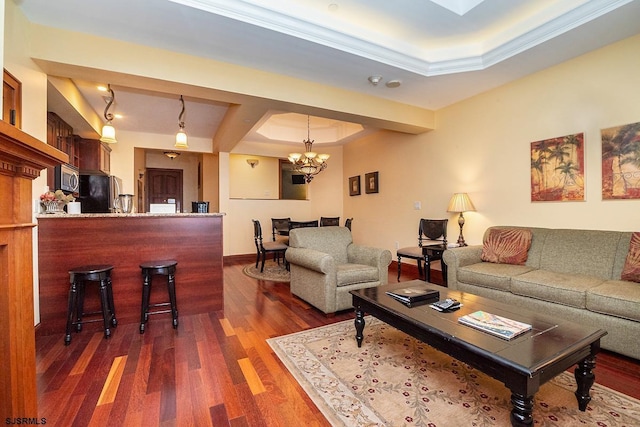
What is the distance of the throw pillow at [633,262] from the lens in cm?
239

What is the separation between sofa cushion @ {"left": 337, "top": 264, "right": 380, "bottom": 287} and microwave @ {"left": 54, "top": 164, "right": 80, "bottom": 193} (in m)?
3.41

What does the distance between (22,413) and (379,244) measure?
17.3 ft

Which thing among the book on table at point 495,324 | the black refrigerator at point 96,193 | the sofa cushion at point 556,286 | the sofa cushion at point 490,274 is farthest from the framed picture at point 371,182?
the black refrigerator at point 96,193

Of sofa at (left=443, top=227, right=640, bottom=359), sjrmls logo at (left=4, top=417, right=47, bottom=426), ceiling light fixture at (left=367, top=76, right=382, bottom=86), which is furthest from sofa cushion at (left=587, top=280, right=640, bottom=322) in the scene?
sjrmls logo at (left=4, top=417, right=47, bottom=426)

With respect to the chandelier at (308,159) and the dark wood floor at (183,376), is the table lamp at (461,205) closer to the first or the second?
the dark wood floor at (183,376)

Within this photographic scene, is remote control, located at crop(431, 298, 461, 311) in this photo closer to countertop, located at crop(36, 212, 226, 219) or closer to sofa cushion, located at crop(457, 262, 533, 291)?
sofa cushion, located at crop(457, 262, 533, 291)

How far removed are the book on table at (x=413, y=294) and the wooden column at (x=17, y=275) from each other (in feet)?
6.37

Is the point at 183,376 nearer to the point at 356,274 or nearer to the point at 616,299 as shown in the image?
the point at 356,274

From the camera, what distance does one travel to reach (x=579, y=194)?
304 centimetres

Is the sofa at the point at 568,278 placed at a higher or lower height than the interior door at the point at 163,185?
lower

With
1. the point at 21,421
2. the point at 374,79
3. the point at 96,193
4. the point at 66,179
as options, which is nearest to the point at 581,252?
the point at 374,79

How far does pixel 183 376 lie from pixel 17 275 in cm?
134

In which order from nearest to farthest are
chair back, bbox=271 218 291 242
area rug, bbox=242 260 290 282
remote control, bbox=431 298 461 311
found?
remote control, bbox=431 298 461 311
area rug, bbox=242 260 290 282
chair back, bbox=271 218 291 242

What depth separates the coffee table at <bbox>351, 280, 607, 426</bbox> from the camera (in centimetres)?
127
